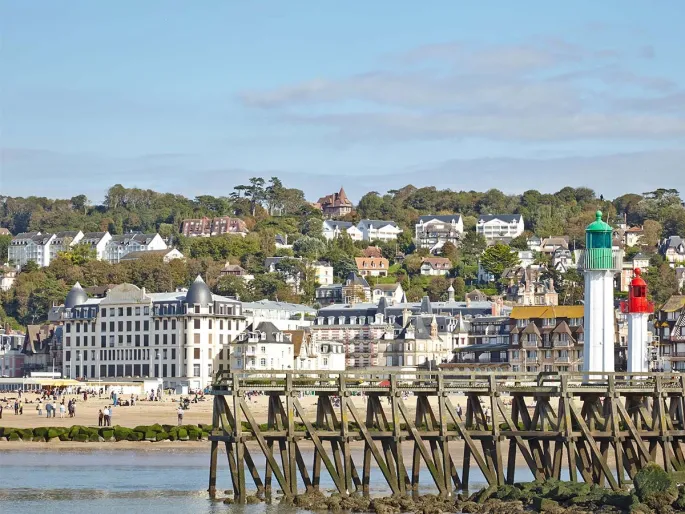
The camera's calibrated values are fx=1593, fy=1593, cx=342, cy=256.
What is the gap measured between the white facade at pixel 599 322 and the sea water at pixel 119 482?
444 centimetres

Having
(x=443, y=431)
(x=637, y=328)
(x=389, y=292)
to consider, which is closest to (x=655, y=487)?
(x=443, y=431)

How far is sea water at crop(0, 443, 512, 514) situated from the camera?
42.9 m

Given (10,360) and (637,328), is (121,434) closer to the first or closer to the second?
(637,328)

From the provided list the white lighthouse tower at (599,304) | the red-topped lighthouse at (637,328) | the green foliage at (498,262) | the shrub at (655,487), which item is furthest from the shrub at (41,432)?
the green foliage at (498,262)

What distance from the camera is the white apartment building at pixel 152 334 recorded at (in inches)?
5743

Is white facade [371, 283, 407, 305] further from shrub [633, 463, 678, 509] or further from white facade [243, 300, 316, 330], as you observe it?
shrub [633, 463, 678, 509]

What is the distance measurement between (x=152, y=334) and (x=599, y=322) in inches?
3950

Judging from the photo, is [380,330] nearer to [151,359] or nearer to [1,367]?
[151,359]

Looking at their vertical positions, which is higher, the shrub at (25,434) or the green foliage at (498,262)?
the green foliage at (498,262)

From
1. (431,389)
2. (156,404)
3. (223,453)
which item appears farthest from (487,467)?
(156,404)

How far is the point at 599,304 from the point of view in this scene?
50938 millimetres

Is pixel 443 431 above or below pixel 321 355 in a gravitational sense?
below

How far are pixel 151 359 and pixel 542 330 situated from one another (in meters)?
37.2

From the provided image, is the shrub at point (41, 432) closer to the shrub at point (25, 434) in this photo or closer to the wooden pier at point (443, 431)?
the shrub at point (25, 434)
